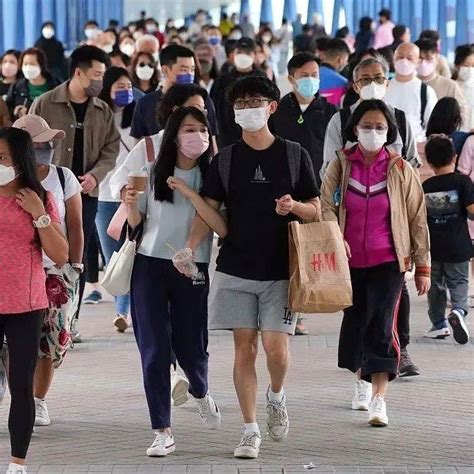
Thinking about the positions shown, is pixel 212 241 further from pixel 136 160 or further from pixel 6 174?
pixel 6 174

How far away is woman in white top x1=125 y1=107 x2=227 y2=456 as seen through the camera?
7965mm

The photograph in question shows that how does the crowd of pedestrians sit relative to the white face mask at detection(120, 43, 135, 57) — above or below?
below

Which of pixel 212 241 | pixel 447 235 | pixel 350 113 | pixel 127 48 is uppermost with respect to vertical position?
pixel 127 48

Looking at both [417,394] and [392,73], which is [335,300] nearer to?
[417,394]

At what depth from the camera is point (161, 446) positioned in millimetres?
7953

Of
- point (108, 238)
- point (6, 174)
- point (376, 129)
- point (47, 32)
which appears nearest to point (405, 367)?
point (376, 129)

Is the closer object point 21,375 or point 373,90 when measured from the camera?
point 21,375

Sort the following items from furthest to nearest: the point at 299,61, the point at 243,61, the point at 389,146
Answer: the point at 243,61 < the point at 299,61 < the point at 389,146

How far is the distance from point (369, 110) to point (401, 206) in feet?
1.83

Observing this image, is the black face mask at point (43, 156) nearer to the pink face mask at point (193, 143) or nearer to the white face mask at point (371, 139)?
the pink face mask at point (193, 143)

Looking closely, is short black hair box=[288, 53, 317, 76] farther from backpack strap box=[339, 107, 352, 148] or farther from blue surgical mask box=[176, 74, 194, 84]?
backpack strap box=[339, 107, 352, 148]

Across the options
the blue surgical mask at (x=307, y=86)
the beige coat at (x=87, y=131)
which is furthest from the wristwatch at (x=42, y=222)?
the blue surgical mask at (x=307, y=86)

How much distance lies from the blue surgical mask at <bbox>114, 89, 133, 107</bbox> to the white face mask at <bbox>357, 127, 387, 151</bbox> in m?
3.97

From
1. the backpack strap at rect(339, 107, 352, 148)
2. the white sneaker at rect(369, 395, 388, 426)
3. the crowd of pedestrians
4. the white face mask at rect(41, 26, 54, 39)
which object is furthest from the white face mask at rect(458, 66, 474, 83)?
the white face mask at rect(41, 26, 54, 39)
